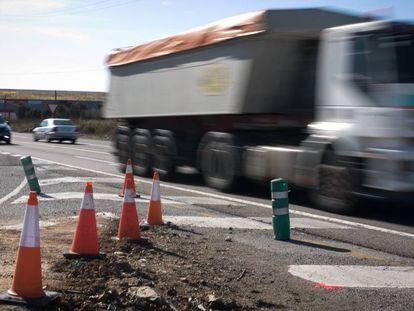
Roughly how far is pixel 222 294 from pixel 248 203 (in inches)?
259

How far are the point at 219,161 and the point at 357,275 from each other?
25.6 feet

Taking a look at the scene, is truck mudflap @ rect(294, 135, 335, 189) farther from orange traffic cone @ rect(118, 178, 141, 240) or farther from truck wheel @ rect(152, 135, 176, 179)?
truck wheel @ rect(152, 135, 176, 179)

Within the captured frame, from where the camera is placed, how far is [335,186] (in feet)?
36.0

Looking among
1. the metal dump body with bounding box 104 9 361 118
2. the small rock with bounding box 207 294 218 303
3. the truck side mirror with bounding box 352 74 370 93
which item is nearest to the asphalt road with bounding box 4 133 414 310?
the small rock with bounding box 207 294 218 303

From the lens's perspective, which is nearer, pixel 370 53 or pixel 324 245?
pixel 324 245

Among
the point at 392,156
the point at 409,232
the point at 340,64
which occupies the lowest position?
the point at 409,232

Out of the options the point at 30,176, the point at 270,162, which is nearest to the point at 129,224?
the point at 270,162

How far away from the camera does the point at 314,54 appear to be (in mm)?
12953

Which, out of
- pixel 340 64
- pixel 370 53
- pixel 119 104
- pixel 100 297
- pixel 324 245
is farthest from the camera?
pixel 119 104

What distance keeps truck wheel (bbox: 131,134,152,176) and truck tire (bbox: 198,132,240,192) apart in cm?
295

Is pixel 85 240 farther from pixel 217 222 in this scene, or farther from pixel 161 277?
pixel 217 222

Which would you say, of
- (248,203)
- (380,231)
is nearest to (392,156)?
(380,231)

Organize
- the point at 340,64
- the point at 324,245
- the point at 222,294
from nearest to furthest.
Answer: the point at 222,294, the point at 324,245, the point at 340,64

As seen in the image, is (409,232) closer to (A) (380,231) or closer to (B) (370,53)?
(A) (380,231)
